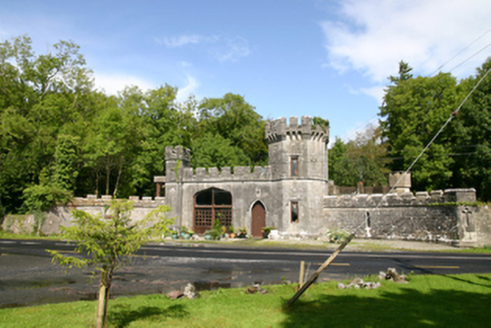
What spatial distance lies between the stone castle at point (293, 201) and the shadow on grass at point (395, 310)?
16.0 metres

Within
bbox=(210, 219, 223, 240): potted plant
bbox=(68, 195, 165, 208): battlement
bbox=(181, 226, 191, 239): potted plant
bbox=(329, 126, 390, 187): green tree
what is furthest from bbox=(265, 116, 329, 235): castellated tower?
bbox=(329, 126, 390, 187): green tree

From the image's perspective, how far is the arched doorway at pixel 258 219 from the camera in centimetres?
2903

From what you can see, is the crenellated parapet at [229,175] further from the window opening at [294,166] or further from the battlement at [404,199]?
the battlement at [404,199]

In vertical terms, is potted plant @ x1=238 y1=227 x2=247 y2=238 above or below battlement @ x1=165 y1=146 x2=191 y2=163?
below

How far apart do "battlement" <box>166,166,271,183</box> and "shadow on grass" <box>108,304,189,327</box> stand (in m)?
21.8

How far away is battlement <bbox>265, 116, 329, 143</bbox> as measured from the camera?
2866cm

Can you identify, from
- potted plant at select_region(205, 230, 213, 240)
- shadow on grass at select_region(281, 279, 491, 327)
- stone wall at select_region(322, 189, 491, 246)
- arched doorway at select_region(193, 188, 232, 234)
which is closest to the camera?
shadow on grass at select_region(281, 279, 491, 327)

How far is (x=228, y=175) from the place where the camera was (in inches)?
1184

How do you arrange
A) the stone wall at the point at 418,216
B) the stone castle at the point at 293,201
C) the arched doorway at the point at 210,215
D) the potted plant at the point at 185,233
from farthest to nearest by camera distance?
the arched doorway at the point at 210,215
the potted plant at the point at 185,233
the stone castle at the point at 293,201
the stone wall at the point at 418,216

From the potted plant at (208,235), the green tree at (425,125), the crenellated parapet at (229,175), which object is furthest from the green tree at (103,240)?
the green tree at (425,125)

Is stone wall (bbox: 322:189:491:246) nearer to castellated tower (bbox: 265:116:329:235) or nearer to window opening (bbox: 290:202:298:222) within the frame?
castellated tower (bbox: 265:116:329:235)

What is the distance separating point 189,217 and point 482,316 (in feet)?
83.0

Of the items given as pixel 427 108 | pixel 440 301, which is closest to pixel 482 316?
pixel 440 301

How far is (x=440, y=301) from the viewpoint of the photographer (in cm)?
797
